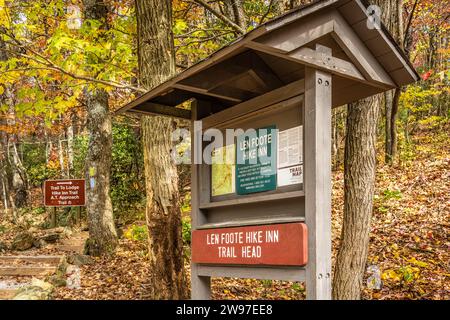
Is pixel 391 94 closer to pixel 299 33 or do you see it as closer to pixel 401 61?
pixel 401 61

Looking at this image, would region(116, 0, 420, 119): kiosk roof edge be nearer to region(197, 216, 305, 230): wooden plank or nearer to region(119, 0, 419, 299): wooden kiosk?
region(119, 0, 419, 299): wooden kiosk

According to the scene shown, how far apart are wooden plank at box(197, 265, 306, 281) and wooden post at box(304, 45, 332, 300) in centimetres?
11

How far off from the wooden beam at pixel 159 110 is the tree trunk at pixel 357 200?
2.41 meters

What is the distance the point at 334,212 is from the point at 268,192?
24.2ft

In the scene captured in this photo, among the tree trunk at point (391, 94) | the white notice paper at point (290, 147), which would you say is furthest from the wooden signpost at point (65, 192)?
the white notice paper at point (290, 147)

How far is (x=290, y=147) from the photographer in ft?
11.7

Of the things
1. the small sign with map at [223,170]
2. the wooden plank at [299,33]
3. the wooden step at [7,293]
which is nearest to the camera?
the wooden plank at [299,33]

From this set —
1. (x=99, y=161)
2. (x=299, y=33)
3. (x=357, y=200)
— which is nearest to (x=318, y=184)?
(x=299, y=33)

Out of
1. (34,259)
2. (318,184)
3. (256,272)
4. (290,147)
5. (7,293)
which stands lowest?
(7,293)

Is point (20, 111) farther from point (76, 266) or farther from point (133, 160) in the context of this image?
point (133, 160)

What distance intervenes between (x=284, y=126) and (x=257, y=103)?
1.19 ft

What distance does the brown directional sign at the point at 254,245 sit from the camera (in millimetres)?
3230

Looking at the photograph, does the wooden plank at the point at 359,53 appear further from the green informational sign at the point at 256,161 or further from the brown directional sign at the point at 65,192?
the brown directional sign at the point at 65,192
